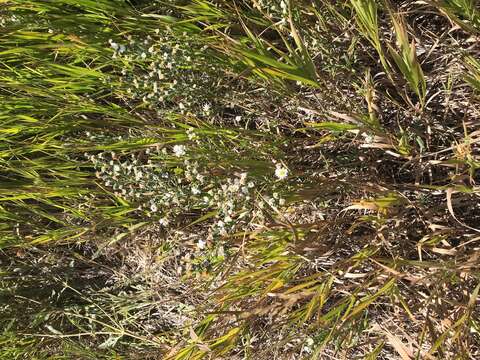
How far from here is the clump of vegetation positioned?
5.45ft

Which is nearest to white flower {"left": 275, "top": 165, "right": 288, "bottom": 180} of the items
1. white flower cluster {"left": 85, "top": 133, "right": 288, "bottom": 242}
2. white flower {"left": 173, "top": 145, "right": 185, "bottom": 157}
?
white flower cluster {"left": 85, "top": 133, "right": 288, "bottom": 242}

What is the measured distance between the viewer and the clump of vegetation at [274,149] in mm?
1661

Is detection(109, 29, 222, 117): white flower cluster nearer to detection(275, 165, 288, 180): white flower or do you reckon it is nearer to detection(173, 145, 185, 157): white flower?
detection(173, 145, 185, 157): white flower

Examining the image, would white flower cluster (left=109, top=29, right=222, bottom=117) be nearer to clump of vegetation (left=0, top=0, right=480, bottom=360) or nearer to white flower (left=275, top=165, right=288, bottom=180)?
clump of vegetation (left=0, top=0, right=480, bottom=360)

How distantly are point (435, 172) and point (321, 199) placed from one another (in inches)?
15.9

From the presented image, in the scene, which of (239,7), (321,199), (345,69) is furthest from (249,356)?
(239,7)

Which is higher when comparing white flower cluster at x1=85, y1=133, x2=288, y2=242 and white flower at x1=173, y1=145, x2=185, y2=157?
white flower at x1=173, y1=145, x2=185, y2=157

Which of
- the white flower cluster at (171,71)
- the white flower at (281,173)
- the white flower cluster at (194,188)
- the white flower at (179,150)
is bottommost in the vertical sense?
the white flower cluster at (194,188)

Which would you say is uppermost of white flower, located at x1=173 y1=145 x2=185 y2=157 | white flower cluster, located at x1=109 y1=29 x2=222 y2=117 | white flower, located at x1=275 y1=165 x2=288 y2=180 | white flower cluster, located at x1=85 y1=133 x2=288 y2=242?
white flower cluster, located at x1=109 y1=29 x2=222 y2=117

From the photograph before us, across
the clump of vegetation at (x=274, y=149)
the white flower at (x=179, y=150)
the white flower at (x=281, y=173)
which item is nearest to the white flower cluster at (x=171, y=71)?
the clump of vegetation at (x=274, y=149)

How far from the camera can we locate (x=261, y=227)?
1.71 meters

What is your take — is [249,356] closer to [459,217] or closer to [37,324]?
[459,217]

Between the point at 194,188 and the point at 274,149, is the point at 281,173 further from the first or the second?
the point at 194,188

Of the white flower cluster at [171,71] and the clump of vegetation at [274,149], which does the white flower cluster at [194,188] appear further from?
the white flower cluster at [171,71]
